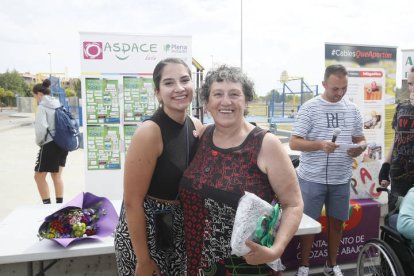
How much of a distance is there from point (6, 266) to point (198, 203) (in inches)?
84.1

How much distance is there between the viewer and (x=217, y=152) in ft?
4.69

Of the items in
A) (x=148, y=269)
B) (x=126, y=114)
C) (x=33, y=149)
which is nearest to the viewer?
(x=148, y=269)

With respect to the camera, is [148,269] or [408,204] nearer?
[148,269]

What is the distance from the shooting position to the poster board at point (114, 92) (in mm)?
4375

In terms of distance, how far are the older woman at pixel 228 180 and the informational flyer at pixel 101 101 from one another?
3217 mm

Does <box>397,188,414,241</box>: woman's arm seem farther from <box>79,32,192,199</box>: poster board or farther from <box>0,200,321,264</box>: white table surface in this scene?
<box>79,32,192,199</box>: poster board

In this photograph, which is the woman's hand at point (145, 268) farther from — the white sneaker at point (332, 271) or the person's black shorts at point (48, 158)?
the person's black shorts at point (48, 158)

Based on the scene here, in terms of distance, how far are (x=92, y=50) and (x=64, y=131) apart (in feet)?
3.68

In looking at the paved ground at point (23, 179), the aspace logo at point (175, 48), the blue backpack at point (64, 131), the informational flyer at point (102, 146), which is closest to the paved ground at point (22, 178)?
the paved ground at point (23, 179)

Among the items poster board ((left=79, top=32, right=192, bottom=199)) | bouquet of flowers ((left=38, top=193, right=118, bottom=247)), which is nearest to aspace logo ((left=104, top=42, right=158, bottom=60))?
poster board ((left=79, top=32, right=192, bottom=199))

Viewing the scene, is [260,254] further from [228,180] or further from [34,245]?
[34,245]

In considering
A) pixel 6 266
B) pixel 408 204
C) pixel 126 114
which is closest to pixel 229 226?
pixel 408 204

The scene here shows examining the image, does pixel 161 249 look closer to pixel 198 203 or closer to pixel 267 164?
pixel 198 203

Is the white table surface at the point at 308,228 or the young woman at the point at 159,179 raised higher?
the young woman at the point at 159,179
